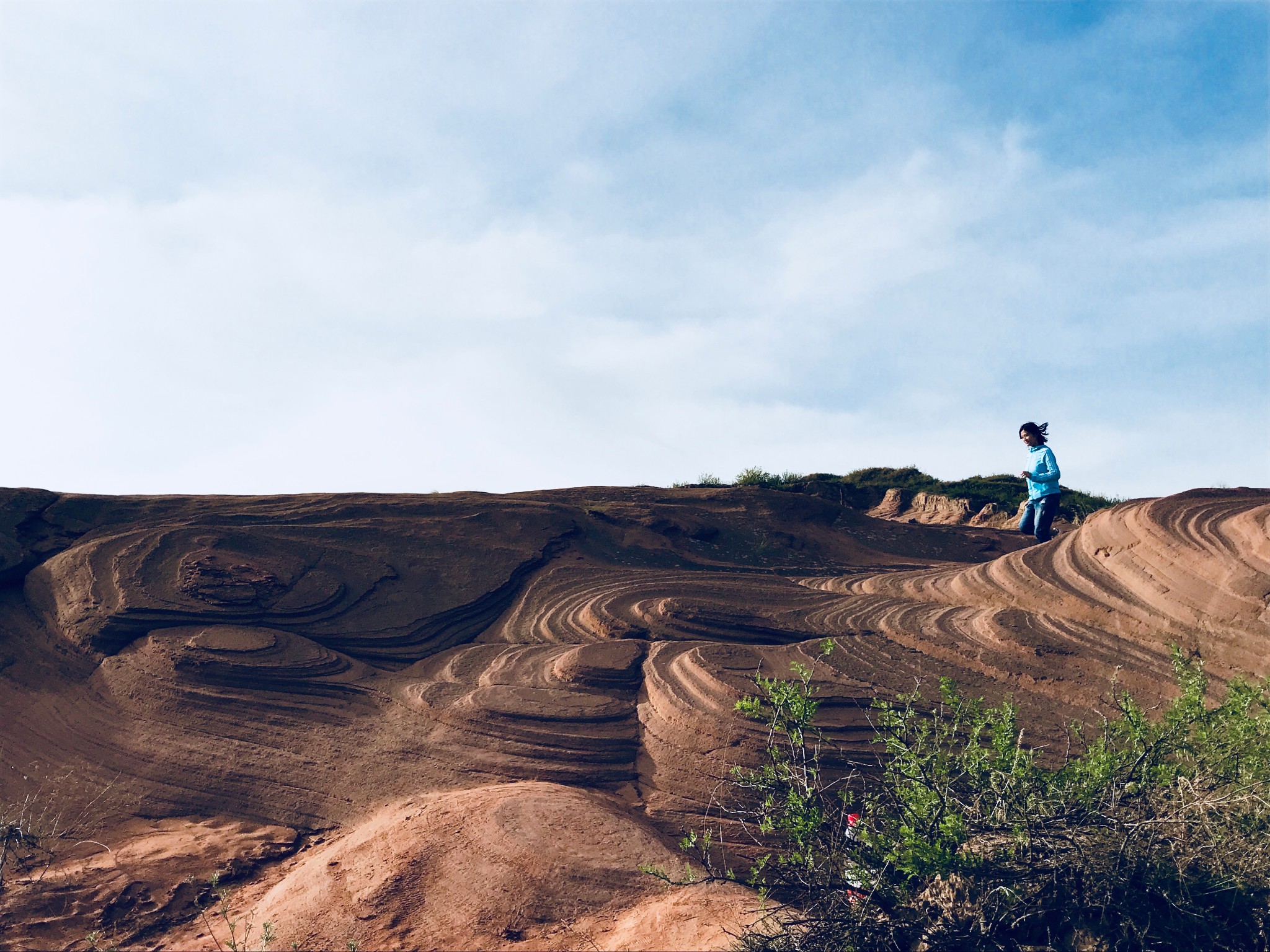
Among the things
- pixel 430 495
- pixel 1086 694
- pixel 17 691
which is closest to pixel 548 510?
pixel 430 495

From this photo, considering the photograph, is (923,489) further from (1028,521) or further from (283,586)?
(283,586)

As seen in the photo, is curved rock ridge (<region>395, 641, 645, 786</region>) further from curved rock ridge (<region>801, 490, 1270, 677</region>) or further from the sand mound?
curved rock ridge (<region>801, 490, 1270, 677</region>)

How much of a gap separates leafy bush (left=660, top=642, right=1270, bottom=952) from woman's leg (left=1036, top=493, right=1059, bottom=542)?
6.96 meters

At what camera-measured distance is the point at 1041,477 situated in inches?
448

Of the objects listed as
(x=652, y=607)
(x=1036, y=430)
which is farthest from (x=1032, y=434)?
(x=652, y=607)

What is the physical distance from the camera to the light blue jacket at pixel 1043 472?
11.3m

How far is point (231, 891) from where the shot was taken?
5.33 metres

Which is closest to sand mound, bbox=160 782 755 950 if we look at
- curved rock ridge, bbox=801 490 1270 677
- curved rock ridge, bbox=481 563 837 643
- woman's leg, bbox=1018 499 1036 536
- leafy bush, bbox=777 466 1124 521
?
curved rock ridge, bbox=481 563 837 643

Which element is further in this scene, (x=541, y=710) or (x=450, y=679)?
(x=450, y=679)

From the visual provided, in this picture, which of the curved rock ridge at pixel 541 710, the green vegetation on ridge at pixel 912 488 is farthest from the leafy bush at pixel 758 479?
the curved rock ridge at pixel 541 710

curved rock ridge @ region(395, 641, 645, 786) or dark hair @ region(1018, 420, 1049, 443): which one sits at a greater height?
dark hair @ region(1018, 420, 1049, 443)

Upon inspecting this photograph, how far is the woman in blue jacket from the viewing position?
37.1 ft

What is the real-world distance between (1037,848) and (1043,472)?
8116 mm

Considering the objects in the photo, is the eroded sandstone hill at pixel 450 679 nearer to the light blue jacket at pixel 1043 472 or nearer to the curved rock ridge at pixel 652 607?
the curved rock ridge at pixel 652 607
